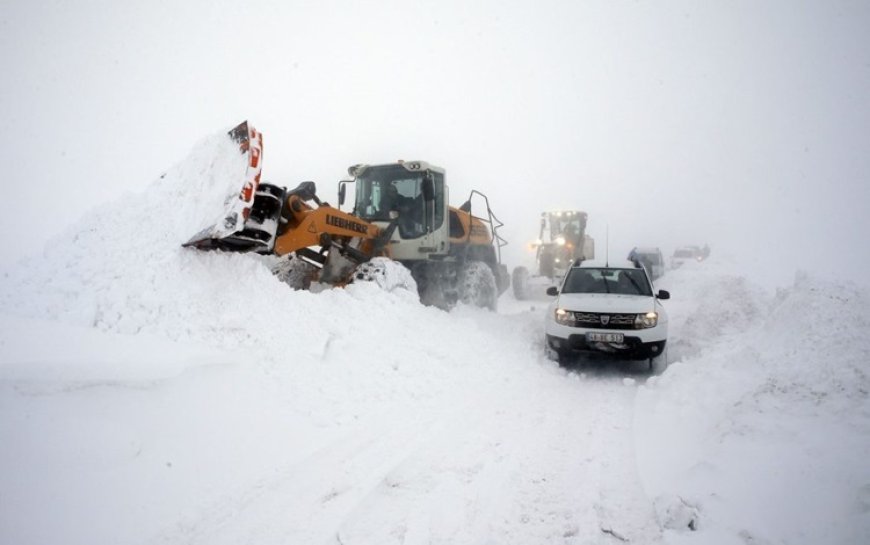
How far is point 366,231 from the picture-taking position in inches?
292

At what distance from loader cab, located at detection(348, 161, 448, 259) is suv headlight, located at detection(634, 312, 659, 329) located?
13.3 ft

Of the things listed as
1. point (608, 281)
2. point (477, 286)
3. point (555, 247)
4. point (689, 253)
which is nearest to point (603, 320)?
point (608, 281)

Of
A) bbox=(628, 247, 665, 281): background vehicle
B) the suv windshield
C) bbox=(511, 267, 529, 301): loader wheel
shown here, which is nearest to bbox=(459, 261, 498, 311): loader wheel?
the suv windshield

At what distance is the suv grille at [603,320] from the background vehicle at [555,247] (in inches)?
423

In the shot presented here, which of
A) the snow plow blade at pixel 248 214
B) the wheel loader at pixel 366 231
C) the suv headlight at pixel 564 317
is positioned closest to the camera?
the snow plow blade at pixel 248 214

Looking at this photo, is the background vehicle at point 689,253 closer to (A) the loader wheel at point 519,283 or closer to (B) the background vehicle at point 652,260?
(B) the background vehicle at point 652,260

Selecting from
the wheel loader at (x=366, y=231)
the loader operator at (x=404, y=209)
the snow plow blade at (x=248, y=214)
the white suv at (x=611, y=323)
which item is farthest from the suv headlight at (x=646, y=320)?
the snow plow blade at (x=248, y=214)

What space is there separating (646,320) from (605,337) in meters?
0.69

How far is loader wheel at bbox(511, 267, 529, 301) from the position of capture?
658 inches

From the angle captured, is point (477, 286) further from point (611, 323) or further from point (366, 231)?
point (611, 323)

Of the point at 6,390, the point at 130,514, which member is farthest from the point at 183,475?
the point at 6,390

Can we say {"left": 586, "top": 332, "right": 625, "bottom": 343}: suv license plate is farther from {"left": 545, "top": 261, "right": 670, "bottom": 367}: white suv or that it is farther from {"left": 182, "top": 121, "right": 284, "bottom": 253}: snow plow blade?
{"left": 182, "top": 121, "right": 284, "bottom": 253}: snow plow blade

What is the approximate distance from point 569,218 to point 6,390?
799 inches

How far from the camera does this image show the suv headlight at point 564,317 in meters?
6.39
